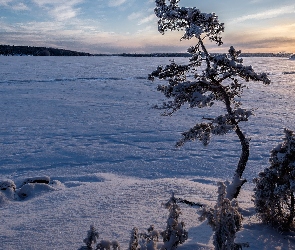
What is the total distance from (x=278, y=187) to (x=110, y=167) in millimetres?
6569

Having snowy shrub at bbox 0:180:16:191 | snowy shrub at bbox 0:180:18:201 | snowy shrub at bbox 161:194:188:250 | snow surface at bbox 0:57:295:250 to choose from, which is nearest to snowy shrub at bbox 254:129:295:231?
snow surface at bbox 0:57:295:250

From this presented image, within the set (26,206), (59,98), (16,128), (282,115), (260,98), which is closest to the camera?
(26,206)

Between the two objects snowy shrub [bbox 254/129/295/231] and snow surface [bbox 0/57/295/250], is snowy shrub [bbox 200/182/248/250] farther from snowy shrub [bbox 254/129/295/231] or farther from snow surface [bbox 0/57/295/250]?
snowy shrub [bbox 254/129/295/231]

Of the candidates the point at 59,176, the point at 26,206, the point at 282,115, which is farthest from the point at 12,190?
the point at 282,115

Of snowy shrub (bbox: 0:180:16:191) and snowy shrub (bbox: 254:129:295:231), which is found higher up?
snowy shrub (bbox: 254:129:295:231)

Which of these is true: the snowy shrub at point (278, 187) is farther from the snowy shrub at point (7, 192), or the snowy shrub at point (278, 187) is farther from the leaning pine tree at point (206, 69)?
the snowy shrub at point (7, 192)

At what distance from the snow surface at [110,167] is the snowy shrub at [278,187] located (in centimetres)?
30

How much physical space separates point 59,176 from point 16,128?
24.2 ft

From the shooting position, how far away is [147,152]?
13023 mm

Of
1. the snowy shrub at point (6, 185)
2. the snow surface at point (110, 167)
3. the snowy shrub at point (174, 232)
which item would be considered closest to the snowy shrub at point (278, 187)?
the snow surface at point (110, 167)

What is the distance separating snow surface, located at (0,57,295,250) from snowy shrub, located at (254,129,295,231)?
0.97ft

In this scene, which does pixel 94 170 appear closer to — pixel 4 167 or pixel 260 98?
pixel 4 167

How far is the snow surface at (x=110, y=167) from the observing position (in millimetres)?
6164

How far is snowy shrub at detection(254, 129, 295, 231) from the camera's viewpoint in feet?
19.4
